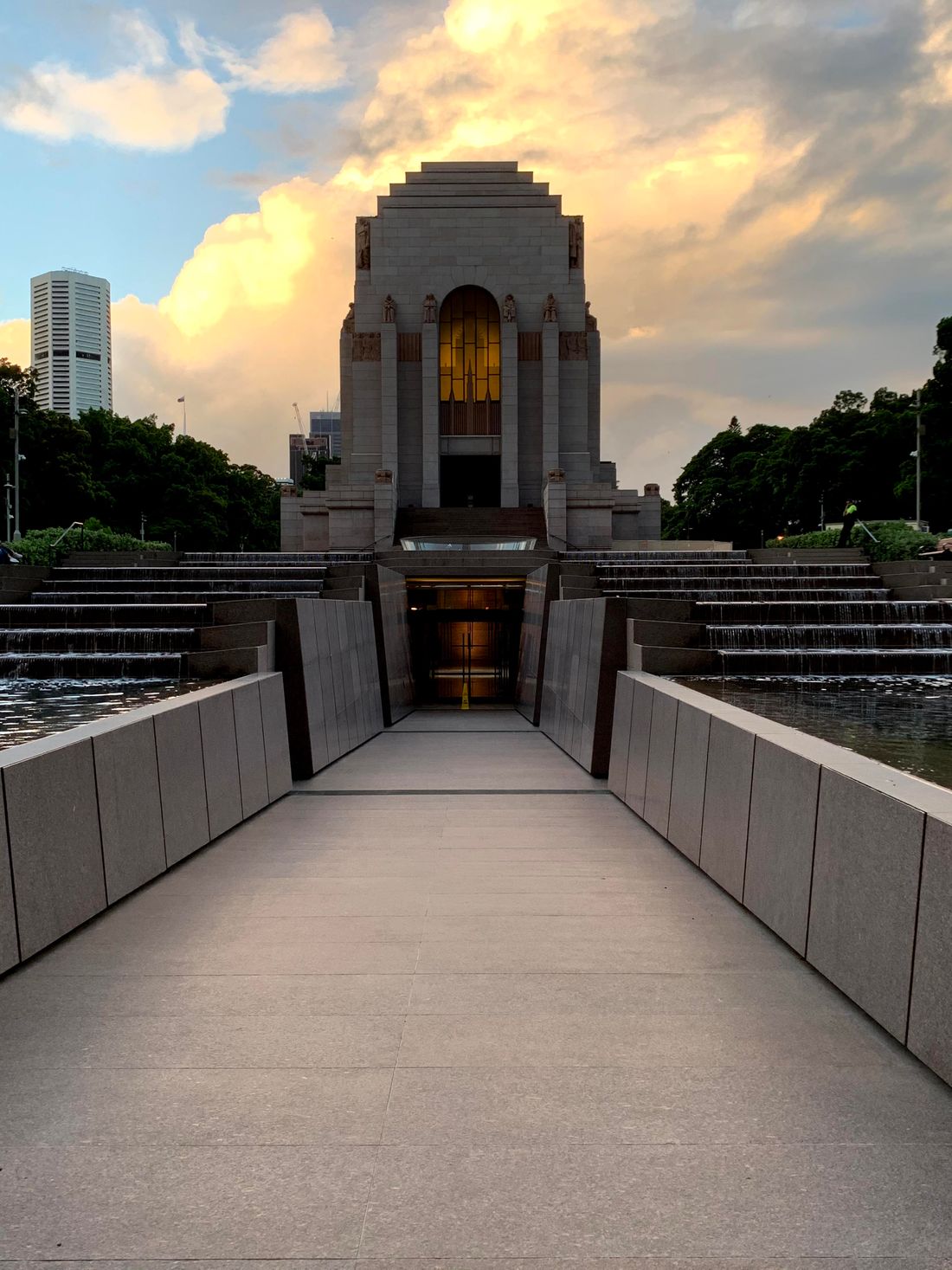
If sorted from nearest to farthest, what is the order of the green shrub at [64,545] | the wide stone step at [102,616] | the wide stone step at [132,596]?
the wide stone step at [102,616], the wide stone step at [132,596], the green shrub at [64,545]

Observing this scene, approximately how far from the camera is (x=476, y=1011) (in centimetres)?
489

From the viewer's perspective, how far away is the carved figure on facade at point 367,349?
2046 inches

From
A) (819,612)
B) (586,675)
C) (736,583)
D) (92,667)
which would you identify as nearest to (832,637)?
(586,675)

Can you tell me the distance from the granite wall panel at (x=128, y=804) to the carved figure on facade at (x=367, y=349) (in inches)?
1837

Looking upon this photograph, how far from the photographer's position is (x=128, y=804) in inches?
282

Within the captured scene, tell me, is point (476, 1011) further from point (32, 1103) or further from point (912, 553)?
point (912, 553)

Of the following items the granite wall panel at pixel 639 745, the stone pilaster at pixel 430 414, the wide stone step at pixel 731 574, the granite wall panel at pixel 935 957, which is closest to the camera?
the granite wall panel at pixel 935 957

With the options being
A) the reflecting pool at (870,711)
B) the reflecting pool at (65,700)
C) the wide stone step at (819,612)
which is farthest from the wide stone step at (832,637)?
the reflecting pool at (65,700)

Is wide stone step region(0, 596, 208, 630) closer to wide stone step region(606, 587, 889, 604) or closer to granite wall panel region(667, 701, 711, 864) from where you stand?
wide stone step region(606, 587, 889, 604)

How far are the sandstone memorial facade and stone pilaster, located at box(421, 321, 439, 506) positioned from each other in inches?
2.0

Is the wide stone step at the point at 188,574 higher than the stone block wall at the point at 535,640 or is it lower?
higher

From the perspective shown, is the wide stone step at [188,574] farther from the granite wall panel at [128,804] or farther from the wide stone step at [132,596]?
the granite wall panel at [128,804]

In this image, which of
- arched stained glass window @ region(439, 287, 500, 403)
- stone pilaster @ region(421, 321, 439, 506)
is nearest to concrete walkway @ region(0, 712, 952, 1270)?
stone pilaster @ region(421, 321, 439, 506)

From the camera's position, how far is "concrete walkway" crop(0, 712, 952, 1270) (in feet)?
10.3
